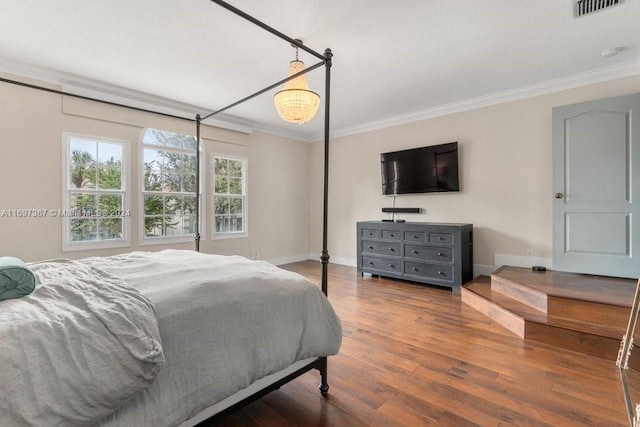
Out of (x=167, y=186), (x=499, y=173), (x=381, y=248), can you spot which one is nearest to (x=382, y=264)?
(x=381, y=248)

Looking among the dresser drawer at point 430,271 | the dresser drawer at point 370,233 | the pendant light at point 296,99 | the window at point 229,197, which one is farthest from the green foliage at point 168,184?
the dresser drawer at point 430,271

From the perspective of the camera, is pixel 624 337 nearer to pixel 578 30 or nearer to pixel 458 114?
pixel 578 30

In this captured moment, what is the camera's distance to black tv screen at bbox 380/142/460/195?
432 cm

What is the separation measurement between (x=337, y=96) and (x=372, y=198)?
1965mm

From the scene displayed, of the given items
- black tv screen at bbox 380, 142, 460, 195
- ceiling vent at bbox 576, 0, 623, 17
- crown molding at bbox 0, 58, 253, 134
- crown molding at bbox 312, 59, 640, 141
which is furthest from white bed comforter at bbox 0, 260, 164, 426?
crown molding at bbox 312, 59, 640, 141

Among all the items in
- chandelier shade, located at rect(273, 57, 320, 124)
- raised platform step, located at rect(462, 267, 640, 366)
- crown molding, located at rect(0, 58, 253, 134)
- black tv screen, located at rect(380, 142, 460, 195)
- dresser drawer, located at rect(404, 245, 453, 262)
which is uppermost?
crown molding, located at rect(0, 58, 253, 134)

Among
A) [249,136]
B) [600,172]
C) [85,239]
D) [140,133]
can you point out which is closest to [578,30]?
[600,172]

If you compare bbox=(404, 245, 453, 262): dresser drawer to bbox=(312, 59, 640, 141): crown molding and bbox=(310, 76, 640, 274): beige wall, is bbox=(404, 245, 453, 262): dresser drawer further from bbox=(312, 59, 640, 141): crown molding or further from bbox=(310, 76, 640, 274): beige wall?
bbox=(312, 59, 640, 141): crown molding

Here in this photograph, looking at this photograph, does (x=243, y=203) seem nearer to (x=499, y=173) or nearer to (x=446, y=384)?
(x=499, y=173)

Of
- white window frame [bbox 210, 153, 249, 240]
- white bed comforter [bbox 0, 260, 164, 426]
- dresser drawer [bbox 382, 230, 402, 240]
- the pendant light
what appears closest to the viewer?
white bed comforter [bbox 0, 260, 164, 426]

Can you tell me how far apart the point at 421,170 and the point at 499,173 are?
3.44 ft

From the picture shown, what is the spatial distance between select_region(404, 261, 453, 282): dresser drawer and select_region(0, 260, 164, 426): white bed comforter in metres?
3.52

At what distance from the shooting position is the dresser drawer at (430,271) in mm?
3775

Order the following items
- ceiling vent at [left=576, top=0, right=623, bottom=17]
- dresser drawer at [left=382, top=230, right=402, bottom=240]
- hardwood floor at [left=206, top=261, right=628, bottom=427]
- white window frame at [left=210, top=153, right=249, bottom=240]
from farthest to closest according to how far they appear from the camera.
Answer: white window frame at [left=210, top=153, right=249, bottom=240], dresser drawer at [left=382, top=230, right=402, bottom=240], ceiling vent at [left=576, top=0, right=623, bottom=17], hardwood floor at [left=206, top=261, right=628, bottom=427]
